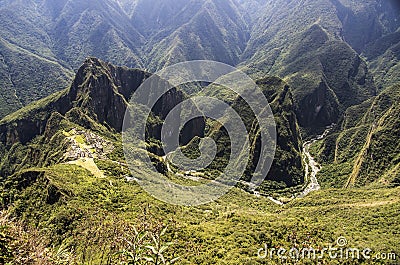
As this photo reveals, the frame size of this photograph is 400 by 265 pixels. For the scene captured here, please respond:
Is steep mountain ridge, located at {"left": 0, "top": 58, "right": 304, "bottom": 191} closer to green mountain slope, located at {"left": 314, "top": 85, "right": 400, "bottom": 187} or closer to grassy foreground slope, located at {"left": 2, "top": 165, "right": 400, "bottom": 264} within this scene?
green mountain slope, located at {"left": 314, "top": 85, "right": 400, "bottom": 187}

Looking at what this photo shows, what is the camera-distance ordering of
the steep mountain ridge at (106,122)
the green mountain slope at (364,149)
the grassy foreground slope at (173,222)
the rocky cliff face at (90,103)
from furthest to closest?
the rocky cliff face at (90,103) < the steep mountain ridge at (106,122) < the green mountain slope at (364,149) < the grassy foreground slope at (173,222)

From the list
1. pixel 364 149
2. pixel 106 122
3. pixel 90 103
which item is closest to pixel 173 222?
pixel 106 122

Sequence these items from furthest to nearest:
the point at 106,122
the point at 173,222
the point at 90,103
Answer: the point at 106,122
the point at 90,103
the point at 173,222

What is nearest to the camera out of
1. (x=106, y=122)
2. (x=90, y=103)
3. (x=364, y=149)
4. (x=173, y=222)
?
(x=173, y=222)

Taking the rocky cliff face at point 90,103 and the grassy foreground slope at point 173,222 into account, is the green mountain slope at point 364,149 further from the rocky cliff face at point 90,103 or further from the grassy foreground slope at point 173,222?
the rocky cliff face at point 90,103

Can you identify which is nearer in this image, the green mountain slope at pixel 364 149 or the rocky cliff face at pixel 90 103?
the green mountain slope at pixel 364 149

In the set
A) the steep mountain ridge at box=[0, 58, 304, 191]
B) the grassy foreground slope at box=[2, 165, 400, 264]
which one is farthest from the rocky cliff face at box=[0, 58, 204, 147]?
the grassy foreground slope at box=[2, 165, 400, 264]

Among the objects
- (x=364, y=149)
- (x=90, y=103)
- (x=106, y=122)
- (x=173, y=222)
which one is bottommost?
(x=364, y=149)

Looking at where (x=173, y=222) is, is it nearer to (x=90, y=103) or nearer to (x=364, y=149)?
(x=90, y=103)

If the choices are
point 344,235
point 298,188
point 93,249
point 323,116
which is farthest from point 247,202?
point 323,116

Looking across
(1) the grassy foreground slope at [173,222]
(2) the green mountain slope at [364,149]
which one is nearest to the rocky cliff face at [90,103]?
(2) the green mountain slope at [364,149]

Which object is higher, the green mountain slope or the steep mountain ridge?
the steep mountain ridge

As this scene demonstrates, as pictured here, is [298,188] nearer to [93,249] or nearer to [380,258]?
[380,258]
